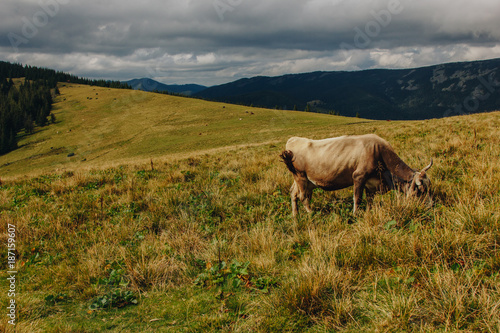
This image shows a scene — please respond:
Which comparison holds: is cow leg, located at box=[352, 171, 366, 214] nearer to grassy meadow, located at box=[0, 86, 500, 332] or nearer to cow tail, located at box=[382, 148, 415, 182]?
grassy meadow, located at box=[0, 86, 500, 332]

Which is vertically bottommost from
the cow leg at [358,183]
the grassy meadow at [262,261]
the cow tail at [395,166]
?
the grassy meadow at [262,261]

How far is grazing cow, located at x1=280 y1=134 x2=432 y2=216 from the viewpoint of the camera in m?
5.35

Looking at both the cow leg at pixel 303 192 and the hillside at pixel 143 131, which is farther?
the hillside at pixel 143 131

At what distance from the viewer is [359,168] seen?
5.38 meters

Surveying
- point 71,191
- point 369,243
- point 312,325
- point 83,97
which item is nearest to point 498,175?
point 369,243

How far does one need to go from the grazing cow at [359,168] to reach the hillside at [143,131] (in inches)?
1218

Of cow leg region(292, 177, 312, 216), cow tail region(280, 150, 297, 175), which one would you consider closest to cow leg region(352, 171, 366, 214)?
cow leg region(292, 177, 312, 216)

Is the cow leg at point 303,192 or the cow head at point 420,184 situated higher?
the cow head at point 420,184

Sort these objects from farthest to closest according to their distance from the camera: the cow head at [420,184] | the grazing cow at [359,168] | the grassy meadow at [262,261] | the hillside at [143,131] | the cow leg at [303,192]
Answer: the hillside at [143,131] → the cow leg at [303,192] → the grazing cow at [359,168] → the cow head at [420,184] → the grassy meadow at [262,261]

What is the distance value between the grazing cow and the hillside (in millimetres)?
30937

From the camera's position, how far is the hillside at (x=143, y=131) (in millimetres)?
48625

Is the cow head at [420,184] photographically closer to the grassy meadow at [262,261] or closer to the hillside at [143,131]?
the grassy meadow at [262,261]

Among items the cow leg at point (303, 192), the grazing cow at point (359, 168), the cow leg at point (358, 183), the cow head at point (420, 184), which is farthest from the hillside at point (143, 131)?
the cow head at point (420, 184)

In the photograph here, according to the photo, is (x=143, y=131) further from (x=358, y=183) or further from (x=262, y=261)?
(x=262, y=261)
